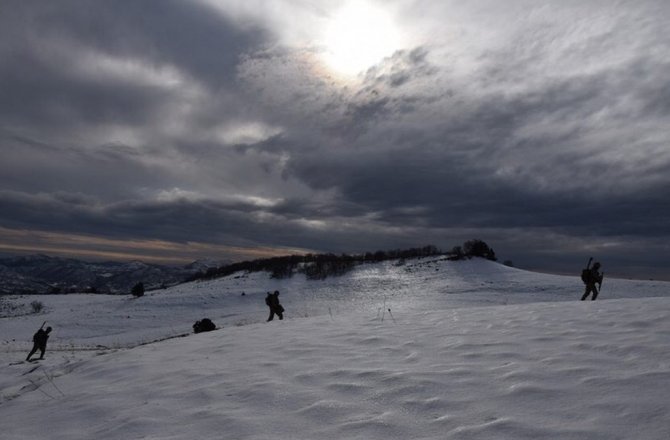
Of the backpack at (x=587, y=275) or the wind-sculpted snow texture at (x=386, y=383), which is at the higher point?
the backpack at (x=587, y=275)

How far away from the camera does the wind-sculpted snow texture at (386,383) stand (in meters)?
4.35

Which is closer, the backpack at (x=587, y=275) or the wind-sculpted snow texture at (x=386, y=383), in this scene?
the wind-sculpted snow texture at (x=386, y=383)

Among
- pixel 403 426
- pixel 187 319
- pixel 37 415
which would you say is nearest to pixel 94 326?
pixel 187 319

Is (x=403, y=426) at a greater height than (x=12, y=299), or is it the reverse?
(x=403, y=426)

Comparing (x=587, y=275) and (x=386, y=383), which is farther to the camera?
(x=587, y=275)

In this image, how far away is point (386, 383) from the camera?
5.71 meters

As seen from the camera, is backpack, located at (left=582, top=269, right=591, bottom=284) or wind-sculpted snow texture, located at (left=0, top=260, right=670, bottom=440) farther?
backpack, located at (left=582, top=269, right=591, bottom=284)

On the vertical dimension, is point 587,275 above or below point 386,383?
above

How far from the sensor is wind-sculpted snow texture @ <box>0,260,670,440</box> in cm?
435

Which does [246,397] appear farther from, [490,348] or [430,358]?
[490,348]

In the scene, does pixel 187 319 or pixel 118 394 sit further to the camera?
pixel 187 319

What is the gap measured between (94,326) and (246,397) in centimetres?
3346

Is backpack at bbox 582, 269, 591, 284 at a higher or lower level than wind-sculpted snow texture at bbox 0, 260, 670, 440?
higher

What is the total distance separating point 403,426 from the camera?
440cm
